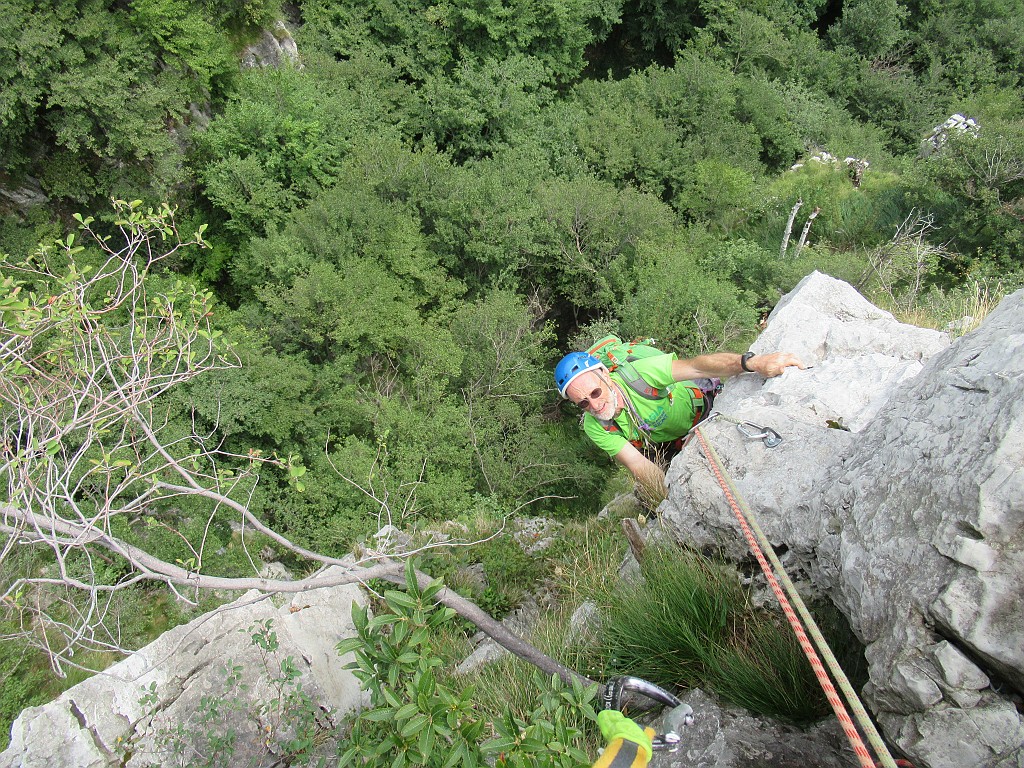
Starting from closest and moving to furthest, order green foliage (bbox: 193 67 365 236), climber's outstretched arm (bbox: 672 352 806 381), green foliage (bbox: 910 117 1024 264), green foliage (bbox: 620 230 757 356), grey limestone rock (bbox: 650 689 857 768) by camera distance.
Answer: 1. grey limestone rock (bbox: 650 689 857 768)
2. climber's outstretched arm (bbox: 672 352 806 381)
3. green foliage (bbox: 620 230 757 356)
4. green foliage (bbox: 910 117 1024 264)
5. green foliage (bbox: 193 67 365 236)

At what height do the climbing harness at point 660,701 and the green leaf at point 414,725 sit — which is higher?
the green leaf at point 414,725

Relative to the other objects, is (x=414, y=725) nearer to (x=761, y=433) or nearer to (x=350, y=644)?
(x=350, y=644)

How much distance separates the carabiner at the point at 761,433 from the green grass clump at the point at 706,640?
2.30ft

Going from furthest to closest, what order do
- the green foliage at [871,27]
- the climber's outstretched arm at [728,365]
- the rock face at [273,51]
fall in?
the green foliage at [871,27] → the rock face at [273,51] → the climber's outstretched arm at [728,365]

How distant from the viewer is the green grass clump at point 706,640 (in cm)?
234

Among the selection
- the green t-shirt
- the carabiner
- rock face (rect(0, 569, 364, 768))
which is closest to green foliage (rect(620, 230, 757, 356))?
the green t-shirt

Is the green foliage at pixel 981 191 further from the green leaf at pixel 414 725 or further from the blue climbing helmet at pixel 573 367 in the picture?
the green leaf at pixel 414 725

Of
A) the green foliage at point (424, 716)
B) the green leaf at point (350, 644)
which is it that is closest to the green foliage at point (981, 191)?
the green foliage at point (424, 716)

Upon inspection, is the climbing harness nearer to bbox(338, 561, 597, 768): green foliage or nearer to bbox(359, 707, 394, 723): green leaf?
bbox(338, 561, 597, 768): green foliage

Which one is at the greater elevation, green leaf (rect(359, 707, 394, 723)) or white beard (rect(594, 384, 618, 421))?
green leaf (rect(359, 707, 394, 723))

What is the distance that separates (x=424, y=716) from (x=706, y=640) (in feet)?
4.57

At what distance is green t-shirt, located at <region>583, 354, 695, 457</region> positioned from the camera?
4242mm

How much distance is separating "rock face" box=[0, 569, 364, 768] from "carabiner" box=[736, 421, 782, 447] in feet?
10.4

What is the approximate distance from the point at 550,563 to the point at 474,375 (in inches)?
242
